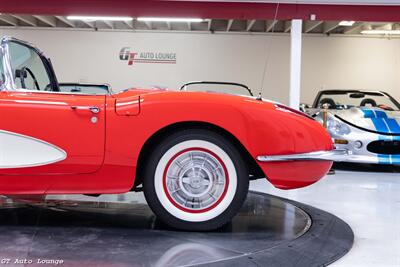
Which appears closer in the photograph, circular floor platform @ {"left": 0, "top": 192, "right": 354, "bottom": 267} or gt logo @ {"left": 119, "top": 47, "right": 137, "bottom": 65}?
circular floor platform @ {"left": 0, "top": 192, "right": 354, "bottom": 267}

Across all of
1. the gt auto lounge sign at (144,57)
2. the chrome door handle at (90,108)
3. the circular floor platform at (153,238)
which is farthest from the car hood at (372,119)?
the gt auto lounge sign at (144,57)

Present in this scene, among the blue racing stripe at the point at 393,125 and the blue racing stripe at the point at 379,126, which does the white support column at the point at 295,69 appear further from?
the blue racing stripe at the point at 393,125

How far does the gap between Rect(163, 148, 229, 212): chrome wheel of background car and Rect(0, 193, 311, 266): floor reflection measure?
213mm

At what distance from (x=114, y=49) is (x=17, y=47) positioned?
34.4ft

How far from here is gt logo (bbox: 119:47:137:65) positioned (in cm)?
1337

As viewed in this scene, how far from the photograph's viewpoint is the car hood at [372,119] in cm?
580

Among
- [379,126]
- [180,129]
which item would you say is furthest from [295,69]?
[180,129]

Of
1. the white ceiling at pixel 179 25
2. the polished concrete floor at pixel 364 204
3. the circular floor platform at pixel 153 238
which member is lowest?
the polished concrete floor at pixel 364 204

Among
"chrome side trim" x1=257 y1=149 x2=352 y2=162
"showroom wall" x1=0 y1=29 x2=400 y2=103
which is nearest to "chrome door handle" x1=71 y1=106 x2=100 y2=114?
"chrome side trim" x1=257 y1=149 x2=352 y2=162

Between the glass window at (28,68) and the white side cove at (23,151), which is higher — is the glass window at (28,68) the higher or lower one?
the higher one

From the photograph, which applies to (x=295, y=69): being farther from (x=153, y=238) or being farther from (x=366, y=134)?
(x=153, y=238)

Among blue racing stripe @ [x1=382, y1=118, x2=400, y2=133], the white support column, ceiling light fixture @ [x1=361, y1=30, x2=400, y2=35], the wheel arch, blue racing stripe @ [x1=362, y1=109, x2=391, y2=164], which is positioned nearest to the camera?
the wheel arch

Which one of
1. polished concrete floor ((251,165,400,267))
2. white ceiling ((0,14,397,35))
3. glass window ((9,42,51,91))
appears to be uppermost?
white ceiling ((0,14,397,35))

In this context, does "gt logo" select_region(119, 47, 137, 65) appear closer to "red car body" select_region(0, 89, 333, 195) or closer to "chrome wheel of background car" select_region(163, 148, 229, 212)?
"red car body" select_region(0, 89, 333, 195)
